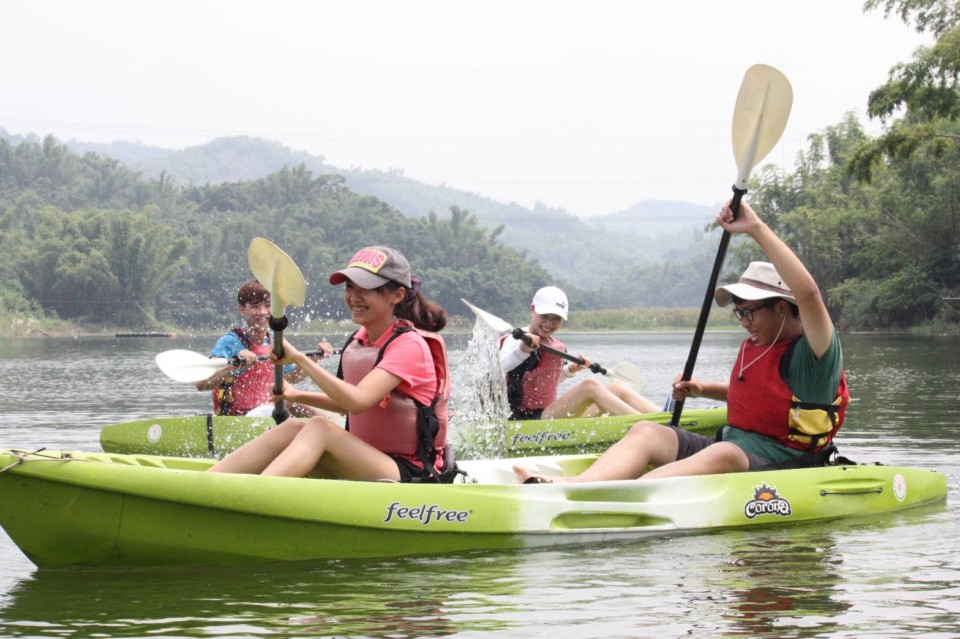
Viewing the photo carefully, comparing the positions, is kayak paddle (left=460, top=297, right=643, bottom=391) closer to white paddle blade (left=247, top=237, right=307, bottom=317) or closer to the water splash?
the water splash

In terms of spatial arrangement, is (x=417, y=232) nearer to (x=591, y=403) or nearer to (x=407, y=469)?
(x=591, y=403)

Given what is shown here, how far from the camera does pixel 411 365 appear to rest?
5.20 m

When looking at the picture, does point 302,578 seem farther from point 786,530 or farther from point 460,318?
point 460,318

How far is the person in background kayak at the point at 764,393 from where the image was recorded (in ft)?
18.5

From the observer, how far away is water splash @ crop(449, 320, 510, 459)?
9.39 meters

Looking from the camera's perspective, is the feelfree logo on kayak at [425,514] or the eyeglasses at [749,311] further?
the eyeglasses at [749,311]

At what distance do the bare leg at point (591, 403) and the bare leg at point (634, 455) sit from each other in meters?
3.00

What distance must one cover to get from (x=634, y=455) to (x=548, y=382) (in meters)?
3.57

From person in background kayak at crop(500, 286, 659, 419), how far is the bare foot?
256 centimetres

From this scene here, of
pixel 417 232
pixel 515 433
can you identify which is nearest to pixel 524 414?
pixel 515 433

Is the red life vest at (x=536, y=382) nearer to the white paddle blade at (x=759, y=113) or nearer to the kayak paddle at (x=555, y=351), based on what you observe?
the kayak paddle at (x=555, y=351)

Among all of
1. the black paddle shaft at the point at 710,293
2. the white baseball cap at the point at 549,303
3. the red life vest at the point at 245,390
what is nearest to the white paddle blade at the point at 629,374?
the white baseball cap at the point at 549,303

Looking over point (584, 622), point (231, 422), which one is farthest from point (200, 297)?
point (584, 622)

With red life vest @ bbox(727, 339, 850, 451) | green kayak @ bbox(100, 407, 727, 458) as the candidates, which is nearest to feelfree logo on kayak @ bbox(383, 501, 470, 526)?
red life vest @ bbox(727, 339, 850, 451)
